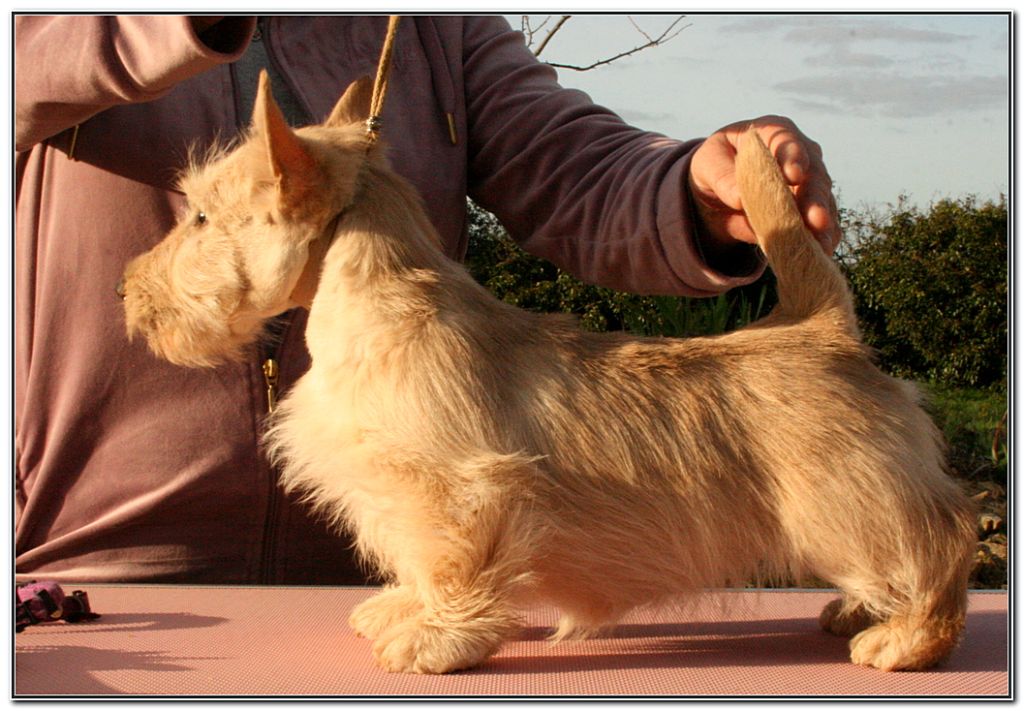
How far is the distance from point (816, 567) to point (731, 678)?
20 cm

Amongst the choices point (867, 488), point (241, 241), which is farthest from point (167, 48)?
point (867, 488)

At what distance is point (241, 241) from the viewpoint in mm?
1610

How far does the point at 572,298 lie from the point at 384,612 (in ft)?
10.5

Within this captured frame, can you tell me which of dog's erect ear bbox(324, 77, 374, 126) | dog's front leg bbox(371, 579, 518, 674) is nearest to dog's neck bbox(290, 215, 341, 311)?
dog's erect ear bbox(324, 77, 374, 126)

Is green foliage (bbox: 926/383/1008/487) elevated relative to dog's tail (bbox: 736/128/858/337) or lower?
lower

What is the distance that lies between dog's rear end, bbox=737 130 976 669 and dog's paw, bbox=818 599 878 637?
12 cm

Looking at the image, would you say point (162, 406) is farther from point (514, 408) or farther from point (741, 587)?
point (741, 587)

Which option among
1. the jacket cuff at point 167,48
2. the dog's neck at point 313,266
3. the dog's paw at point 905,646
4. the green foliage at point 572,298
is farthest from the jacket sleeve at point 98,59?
the green foliage at point 572,298

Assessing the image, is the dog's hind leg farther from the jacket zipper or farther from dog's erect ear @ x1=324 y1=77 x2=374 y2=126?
the jacket zipper

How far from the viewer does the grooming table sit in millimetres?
1510

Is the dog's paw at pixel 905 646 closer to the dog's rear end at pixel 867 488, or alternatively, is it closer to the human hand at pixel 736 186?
the dog's rear end at pixel 867 488

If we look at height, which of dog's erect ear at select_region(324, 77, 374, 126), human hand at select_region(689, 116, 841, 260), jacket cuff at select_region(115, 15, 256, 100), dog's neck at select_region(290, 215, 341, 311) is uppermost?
jacket cuff at select_region(115, 15, 256, 100)

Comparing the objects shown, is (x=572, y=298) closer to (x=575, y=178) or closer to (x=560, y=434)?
(x=575, y=178)

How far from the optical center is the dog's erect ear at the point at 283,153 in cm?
144
